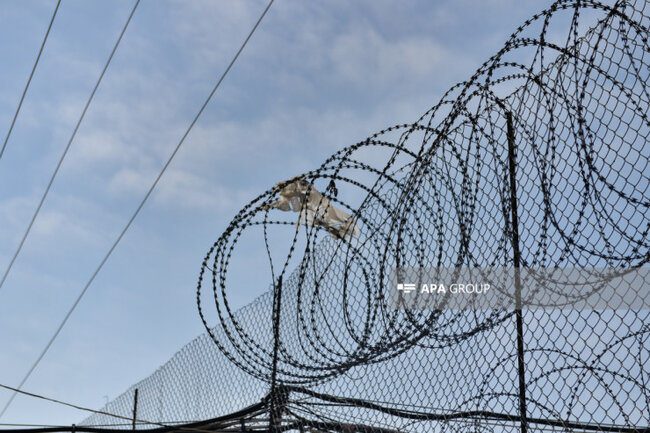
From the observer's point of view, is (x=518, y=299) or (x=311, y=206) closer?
(x=518, y=299)

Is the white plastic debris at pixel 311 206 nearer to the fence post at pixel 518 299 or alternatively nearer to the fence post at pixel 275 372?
the fence post at pixel 275 372

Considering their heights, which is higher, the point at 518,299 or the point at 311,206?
the point at 311,206

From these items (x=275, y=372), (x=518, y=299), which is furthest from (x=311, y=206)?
(x=518, y=299)

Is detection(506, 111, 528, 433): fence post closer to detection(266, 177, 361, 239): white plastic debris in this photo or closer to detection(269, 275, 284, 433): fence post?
detection(266, 177, 361, 239): white plastic debris

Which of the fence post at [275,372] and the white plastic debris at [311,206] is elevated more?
the white plastic debris at [311,206]

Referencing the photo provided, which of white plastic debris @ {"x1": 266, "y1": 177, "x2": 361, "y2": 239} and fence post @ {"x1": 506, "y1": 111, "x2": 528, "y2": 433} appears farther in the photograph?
white plastic debris @ {"x1": 266, "y1": 177, "x2": 361, "y2": 239}

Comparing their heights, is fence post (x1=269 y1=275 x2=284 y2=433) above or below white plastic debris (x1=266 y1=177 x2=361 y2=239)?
below

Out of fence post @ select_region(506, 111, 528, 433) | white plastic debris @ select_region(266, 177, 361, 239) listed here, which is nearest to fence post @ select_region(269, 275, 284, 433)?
white plastic debris @ select_region(266, 177, 361, 239)

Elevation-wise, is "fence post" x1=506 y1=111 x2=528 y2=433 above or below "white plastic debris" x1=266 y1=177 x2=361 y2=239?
below

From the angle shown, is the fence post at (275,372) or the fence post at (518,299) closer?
the fence post at (518,299)

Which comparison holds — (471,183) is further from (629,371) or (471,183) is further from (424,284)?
(629,371)

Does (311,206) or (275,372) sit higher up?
(311,206)

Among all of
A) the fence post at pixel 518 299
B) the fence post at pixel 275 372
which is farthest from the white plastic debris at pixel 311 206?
the fence post at pixel 518 299

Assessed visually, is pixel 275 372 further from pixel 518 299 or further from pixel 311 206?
pixel 518 299
